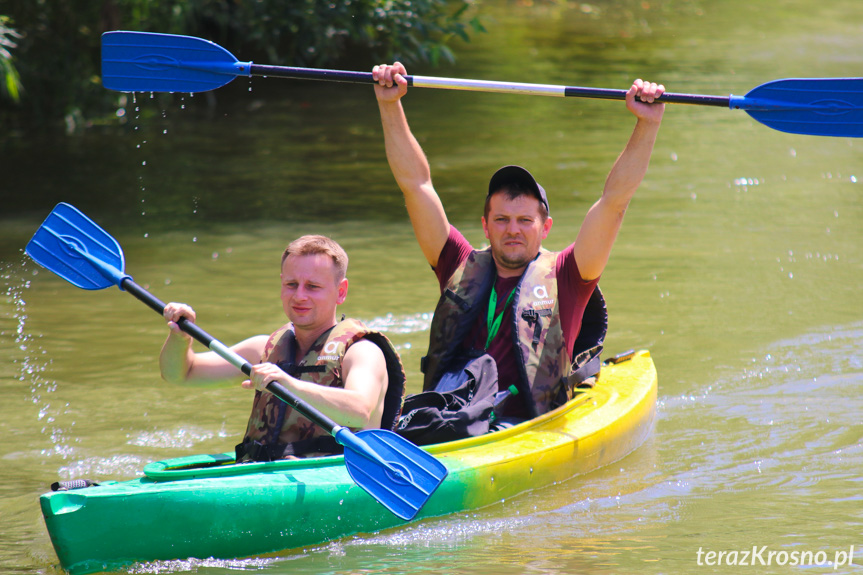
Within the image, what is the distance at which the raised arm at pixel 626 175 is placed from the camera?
12.7 ft

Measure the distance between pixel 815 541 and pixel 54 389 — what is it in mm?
3496

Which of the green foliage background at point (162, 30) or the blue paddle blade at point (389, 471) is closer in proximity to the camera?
the blue paddle blade at point (389, 471)

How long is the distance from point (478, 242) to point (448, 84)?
3460 millimetres

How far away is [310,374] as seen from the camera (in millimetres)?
3430

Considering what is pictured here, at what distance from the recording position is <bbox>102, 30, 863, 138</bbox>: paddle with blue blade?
4.10 m

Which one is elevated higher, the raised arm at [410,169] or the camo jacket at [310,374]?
the raised arm at [410,169]

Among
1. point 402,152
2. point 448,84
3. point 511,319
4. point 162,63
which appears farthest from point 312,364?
point 162,63

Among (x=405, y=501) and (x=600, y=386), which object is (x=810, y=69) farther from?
(x=405, y=501)

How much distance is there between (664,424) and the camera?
4742mm

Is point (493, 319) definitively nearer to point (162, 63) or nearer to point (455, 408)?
point (455, 408)

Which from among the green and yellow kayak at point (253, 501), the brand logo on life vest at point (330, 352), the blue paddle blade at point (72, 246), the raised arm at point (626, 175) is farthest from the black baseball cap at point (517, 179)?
the blue paddle blade at point (72, 246)

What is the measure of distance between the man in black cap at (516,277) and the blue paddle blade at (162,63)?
2.87 feet

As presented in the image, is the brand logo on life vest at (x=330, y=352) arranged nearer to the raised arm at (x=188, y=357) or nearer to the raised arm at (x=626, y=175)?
the raised arm at (x=188, y=357)

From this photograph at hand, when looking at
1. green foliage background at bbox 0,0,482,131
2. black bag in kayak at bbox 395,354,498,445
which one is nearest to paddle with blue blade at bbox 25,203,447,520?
black bag in kayak at bbox 395,354,498,445
